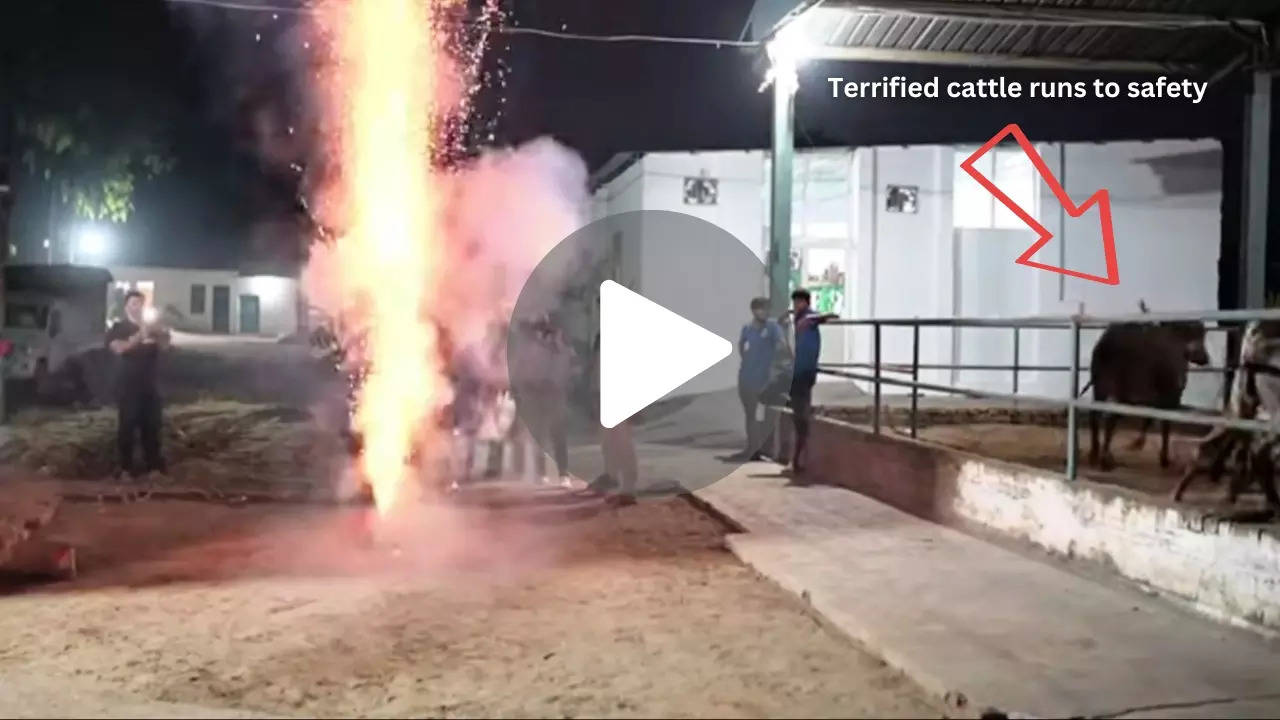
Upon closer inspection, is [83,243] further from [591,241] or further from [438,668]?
[438,668]

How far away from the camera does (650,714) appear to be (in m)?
4.64

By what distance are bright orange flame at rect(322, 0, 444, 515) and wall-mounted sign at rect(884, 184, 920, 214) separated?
785cm

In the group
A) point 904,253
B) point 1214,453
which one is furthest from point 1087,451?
point 904,253

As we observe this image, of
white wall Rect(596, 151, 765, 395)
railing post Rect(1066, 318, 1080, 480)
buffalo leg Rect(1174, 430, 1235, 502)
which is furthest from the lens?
white wall Rect(596, 151, 765, 395)

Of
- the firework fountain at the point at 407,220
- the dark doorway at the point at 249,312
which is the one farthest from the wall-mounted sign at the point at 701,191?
the dark doorway at the point at 249,312

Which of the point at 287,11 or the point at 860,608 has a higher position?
the point at 287,11

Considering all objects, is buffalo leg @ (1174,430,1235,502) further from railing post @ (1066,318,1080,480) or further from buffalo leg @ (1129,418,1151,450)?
buffalo leg @ (1129,418,1151,450)

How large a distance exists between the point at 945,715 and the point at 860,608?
1.49 m

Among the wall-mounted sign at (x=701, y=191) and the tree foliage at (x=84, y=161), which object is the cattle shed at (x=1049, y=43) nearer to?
the wall-mounted sign at (x=701, y=191)

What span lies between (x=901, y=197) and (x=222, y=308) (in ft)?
132

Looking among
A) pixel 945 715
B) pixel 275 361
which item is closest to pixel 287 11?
pixel 945 715

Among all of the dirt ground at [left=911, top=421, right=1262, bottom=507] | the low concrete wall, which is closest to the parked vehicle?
the dirt ground at [left=911, top=421, right=1262, bottom=507]

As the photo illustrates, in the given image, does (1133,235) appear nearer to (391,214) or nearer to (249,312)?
(391,214)

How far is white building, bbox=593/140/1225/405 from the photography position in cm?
1700
